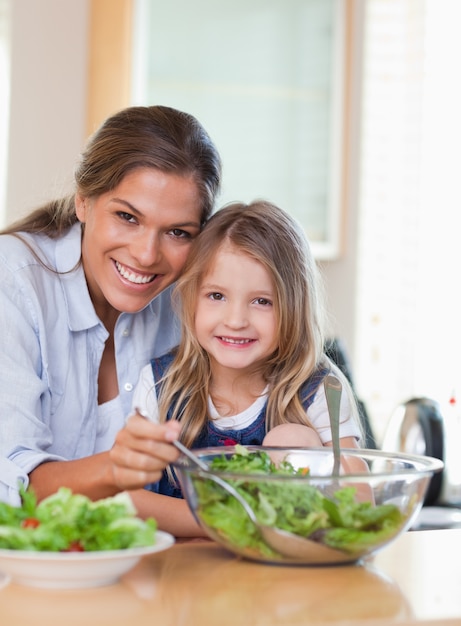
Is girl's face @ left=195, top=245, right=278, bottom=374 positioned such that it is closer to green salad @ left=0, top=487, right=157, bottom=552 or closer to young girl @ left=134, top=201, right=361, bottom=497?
young girl @ left=134, top=201, right=361, bottom=497

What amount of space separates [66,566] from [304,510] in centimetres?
26

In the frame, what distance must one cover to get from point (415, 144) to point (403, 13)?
56 cm

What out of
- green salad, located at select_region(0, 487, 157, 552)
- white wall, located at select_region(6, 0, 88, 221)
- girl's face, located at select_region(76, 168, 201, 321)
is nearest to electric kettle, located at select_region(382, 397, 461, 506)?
girl's face, located at select_region(76, 168, 201, 321)

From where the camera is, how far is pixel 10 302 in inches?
69.2

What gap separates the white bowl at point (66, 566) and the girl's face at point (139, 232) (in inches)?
34.3

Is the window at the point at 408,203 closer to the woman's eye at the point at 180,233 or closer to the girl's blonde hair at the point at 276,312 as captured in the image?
the girl's blonde hair at the point at 276,312

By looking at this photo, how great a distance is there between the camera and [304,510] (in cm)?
104

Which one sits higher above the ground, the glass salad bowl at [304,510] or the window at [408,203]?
the window at [408,203]

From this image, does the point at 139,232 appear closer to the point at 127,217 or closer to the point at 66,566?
the point at 127,217

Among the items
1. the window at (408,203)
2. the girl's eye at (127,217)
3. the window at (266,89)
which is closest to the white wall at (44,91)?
the window at (266,89)

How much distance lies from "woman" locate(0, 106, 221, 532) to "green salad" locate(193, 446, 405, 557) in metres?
0.53

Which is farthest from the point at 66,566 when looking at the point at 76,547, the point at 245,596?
the point at 245,596

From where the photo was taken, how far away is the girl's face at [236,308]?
1.82 meters

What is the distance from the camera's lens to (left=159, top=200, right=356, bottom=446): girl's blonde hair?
185 cm
